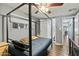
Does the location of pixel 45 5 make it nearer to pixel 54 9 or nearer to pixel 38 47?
pixel 54 9

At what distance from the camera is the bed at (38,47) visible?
1934 millimetres

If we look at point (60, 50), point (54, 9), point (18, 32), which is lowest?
point (60, 50)

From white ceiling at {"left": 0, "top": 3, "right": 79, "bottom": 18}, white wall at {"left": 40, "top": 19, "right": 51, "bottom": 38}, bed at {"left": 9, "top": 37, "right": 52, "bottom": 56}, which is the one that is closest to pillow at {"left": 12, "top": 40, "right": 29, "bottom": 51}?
bed at {"left": 9, "top": 37, "right": 52, "bottom": 56}

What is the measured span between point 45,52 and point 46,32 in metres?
0.31

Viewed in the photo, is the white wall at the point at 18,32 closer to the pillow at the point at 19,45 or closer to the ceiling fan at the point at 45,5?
the pillow at the point at 19,45

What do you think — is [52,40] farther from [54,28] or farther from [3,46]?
[3,46]

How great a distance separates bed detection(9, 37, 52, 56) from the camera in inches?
76.1

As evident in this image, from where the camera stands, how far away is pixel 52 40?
1.99 metres

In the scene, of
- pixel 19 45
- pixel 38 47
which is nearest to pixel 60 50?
pixel 38 47

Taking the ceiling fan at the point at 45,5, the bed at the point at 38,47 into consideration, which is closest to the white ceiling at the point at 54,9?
the ceiling fan at the point at 45,5

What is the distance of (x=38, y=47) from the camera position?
1.93 m

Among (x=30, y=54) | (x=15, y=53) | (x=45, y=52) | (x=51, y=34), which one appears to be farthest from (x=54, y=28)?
(x=15, y=53)

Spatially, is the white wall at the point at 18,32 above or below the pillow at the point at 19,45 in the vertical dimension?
above

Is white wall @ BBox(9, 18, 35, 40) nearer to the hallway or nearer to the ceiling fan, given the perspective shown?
the ceiling fan
